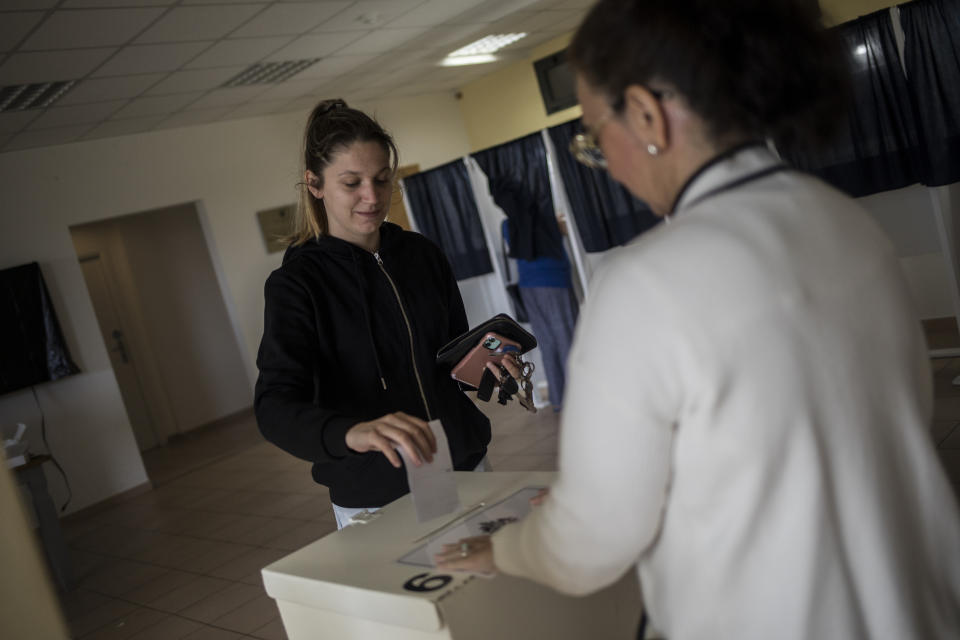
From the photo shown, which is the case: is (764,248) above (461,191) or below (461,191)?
below

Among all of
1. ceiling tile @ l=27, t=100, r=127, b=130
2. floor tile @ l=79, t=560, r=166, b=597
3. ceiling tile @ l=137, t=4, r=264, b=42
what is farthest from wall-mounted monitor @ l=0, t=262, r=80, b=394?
ceiling tile @ l=137, t=4, r=264, b=42

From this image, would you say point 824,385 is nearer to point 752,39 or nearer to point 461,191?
point 752,39

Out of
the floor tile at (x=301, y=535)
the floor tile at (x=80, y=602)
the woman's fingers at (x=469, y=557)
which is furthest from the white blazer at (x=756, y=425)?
the floor tile at (x=80, y=602)

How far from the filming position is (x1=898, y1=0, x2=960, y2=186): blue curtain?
3.97 metres

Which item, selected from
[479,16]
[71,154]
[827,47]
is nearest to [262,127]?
[71,154]

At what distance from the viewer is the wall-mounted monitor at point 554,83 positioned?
8844mm

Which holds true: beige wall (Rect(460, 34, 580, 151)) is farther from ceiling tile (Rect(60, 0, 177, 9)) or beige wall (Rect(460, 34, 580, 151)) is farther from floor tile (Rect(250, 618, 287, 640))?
floor tile (Rect(250, 618, 287, 640))

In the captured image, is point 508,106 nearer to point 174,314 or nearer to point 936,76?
point 174,314

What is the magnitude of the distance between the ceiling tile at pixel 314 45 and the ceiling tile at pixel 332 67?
1.04 feet

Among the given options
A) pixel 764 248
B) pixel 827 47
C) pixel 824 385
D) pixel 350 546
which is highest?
pixel 827 47

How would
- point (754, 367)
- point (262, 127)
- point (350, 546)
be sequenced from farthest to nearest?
point (262, 127) < point (350, 546) < point (754, 367)

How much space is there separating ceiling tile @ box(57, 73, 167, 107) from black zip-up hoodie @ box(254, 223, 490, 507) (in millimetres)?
4623

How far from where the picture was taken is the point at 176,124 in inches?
300

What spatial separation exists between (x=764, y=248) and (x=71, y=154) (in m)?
7.55
